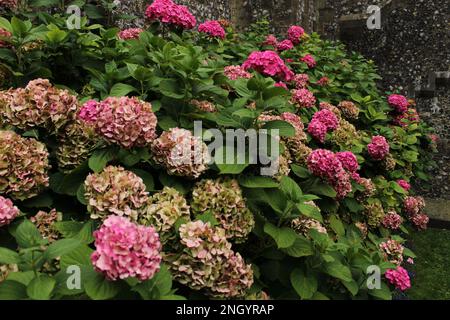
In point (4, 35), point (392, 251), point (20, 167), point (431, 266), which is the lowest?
point (431, 266)

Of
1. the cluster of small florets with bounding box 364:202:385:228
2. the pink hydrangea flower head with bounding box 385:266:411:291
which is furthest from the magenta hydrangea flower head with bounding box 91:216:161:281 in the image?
the cluster of small florets with bounding box 364:202:385:228

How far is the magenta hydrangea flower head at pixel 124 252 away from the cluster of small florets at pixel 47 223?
20.0 inches

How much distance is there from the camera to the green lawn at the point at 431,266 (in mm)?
4523

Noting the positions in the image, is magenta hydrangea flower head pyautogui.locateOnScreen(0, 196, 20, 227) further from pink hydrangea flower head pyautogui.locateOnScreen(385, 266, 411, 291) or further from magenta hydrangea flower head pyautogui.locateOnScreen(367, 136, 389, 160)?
magenta hydrangea flower head pyautogui.locateOnScreen(367, 136, 389, 160)

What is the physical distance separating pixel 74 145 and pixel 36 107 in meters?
0.22

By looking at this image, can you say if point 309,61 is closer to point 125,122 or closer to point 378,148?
point 378,148

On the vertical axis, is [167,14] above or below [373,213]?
above

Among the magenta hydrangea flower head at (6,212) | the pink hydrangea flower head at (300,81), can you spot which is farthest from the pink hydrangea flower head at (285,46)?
the magenta hydrangea flower head at (6,212)

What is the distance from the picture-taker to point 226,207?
1602 mm

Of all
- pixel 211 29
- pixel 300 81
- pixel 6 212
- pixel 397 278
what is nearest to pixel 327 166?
pixel 397 278

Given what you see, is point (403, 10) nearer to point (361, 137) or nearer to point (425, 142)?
point (425, 142)

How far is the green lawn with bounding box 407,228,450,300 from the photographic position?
4.52 metres

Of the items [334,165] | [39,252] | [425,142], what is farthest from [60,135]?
[425,142]

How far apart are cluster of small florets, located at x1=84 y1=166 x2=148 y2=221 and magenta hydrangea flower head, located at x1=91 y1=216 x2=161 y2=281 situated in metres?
0.31
